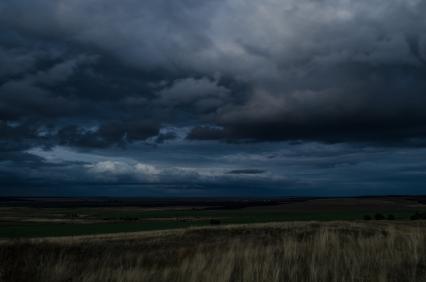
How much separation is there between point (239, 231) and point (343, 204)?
139761mm

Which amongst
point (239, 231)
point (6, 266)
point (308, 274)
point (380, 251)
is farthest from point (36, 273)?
point (239, 231)

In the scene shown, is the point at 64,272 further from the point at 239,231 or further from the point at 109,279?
the point at 239,231

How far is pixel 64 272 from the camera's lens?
24.3 feet

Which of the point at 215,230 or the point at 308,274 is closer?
the point at 308,274

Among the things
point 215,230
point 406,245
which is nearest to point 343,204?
point 215,230

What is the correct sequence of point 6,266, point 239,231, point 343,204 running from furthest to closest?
point 343,204
point 239,231
point 6,266

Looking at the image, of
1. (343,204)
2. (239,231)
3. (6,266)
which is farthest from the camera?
(343,204)

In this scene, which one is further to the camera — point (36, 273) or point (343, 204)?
point (343, 204)

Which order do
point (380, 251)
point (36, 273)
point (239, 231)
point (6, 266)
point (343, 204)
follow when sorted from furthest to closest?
point (343, 204), point (239, 231), point (380, 251), point (6, 266), point (36, 273)

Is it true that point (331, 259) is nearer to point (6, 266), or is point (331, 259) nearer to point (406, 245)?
point (406, 245)

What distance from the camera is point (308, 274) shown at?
711 cm

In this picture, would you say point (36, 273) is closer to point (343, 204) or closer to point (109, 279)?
point (109, 279)

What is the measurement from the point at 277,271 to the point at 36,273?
3.76 m

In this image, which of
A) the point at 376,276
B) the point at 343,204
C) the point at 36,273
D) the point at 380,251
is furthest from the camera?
the point at 343,204
